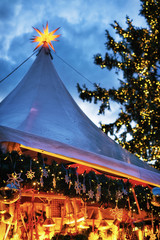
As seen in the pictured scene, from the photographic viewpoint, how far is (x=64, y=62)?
6754 mm

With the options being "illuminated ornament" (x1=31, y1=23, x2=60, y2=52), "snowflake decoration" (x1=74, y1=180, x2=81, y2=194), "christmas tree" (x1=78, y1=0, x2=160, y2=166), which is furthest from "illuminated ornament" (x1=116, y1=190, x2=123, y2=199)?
"christmas tree" (x1=78, y1=0, x2=160, y2=166)

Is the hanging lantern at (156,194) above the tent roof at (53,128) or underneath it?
underneath

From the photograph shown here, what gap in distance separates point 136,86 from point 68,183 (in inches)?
354

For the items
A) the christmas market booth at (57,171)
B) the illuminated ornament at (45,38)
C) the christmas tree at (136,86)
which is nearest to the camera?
the christmas market booth at (57,171)

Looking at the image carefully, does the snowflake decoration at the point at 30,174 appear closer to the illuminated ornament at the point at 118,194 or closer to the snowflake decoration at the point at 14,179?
the snowflake decoration at the point at 14,179

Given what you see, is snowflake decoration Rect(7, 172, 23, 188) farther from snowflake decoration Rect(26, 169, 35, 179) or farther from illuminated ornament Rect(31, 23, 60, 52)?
illuminated ornament Rect(31, 23, 60, 52)

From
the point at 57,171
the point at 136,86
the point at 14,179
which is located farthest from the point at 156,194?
the point at 136,86

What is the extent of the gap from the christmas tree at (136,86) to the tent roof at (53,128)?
6207 millimetres

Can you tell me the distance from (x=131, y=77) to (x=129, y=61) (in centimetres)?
81

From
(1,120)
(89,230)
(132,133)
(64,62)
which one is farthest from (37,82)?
(132,133)

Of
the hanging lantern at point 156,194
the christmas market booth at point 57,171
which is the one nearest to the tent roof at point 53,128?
the christmas market booth at point 57,171

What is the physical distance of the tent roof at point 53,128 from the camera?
2645mm

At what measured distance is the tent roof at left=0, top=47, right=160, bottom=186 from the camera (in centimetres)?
264

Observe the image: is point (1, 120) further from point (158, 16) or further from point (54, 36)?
point (158, 16)
